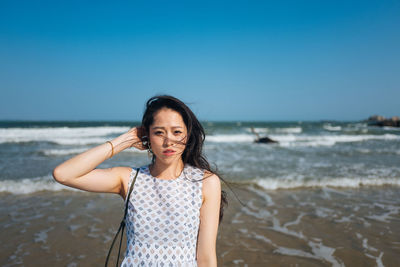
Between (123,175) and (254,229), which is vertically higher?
(123,175)

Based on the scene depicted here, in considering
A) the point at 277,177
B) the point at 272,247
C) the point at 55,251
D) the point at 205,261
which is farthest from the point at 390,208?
the point at 55,251

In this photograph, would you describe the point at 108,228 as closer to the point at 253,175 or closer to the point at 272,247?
the point at 272,247

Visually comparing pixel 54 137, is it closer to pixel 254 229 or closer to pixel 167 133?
pixel 254 229

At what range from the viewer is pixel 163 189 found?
6.58 feet

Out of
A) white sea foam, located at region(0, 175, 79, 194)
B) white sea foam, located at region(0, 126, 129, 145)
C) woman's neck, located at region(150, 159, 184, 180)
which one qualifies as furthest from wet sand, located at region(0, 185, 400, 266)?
white sea foam, located at region(0, 126, 129, 145)

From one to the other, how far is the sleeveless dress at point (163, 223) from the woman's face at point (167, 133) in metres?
0.23

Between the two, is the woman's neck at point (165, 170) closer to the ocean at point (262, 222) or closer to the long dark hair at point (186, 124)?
the long dark hair at point (186, 124)

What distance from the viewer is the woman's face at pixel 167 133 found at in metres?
2.00

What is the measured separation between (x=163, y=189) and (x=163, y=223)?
26cm

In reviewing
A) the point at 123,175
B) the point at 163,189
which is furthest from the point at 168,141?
the point at 123,175

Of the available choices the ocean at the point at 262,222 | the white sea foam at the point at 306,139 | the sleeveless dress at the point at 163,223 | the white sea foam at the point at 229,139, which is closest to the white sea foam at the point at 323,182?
the ocean at the point at 262,222

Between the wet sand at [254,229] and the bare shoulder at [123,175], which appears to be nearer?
the bare shoulder at [123,175]

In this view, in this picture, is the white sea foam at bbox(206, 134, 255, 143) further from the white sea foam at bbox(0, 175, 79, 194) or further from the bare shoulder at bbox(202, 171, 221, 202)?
the bare shoulder at bbox(202, 171, 221, 202)

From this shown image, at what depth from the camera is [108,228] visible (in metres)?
4.80
